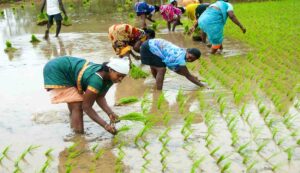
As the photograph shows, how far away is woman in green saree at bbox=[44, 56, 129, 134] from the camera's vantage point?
424 centimetres

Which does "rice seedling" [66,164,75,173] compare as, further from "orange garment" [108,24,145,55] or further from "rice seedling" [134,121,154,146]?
"orange garment" [108,24,145,55]

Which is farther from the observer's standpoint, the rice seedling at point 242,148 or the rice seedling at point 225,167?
the rice seedling at point 242,148

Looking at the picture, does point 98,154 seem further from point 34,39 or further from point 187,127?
point 34,39

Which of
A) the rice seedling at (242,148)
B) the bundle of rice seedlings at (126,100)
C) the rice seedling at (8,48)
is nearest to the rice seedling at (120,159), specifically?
the rice seedling at (242,148)

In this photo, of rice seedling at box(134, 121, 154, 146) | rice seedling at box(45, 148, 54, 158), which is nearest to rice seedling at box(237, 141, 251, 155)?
rice seedling at box(134, 121, 154, 146)

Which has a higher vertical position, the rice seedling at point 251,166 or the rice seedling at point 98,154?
the rice seedling at point 251,166

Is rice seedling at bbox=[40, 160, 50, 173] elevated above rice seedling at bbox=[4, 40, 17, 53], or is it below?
above

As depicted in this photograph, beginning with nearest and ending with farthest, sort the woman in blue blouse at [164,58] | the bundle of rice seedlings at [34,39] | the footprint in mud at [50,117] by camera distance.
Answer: the footprint in mud at [50,117] < the woman in blue blouse at [164,58] < the bundle of rice seedlings at [34,39]

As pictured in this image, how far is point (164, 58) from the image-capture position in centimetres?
619

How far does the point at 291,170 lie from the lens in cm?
361

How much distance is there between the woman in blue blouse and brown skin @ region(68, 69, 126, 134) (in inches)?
69.4

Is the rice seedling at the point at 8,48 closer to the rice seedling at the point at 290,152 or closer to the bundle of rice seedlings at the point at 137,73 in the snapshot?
the bundle of rice seedlings at the point at 137,73

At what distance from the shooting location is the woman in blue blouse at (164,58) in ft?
19.9

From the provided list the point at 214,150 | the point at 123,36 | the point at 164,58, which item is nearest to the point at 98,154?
the point at 214,150
